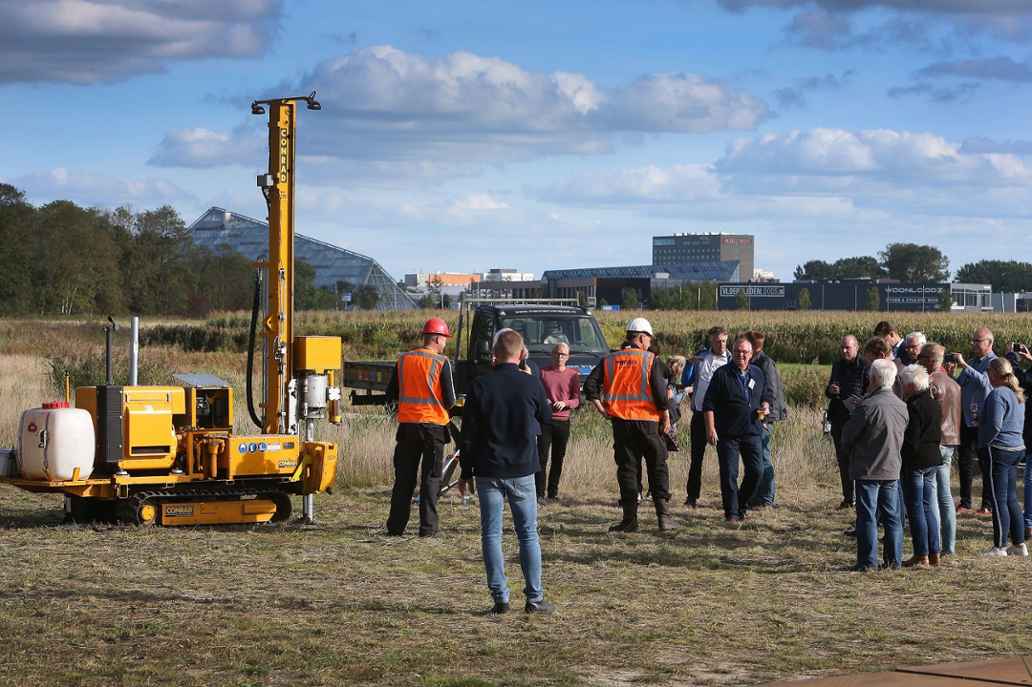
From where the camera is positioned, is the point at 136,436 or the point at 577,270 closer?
the point at 136,436

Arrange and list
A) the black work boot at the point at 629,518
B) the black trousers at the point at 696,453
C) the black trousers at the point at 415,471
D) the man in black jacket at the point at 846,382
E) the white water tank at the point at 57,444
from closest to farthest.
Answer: the white water tank at the point at 57,444, the black trousers at the point at 415,471, the black work boot at the point at 629,518, the man in black jacket at the point at 846,382, the black trousers at the point at 696,453

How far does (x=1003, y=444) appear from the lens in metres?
11.9

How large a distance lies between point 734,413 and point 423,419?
9.88 feet

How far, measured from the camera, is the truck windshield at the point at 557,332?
2145 cm

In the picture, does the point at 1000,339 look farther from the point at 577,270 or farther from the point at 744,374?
the point at 577,270

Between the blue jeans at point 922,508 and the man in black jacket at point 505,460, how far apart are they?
345 centimetres

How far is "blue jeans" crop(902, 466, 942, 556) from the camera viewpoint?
11344 mm

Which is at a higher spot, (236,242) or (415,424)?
(236,242)

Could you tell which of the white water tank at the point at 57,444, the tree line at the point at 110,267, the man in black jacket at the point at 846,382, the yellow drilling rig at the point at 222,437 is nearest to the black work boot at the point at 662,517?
the man in black jacket at the point at 846,382

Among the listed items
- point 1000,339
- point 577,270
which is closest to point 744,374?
point 1000,339

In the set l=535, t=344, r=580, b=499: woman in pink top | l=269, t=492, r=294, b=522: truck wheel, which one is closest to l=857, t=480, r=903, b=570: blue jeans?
l=535, t=344, r=580, b=499: woman in pink top

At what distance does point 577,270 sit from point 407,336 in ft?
322

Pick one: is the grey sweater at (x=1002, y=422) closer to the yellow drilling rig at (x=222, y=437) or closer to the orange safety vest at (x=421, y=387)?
the orange safety vest at (x=421, y=387)

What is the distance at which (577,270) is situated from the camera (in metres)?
150
